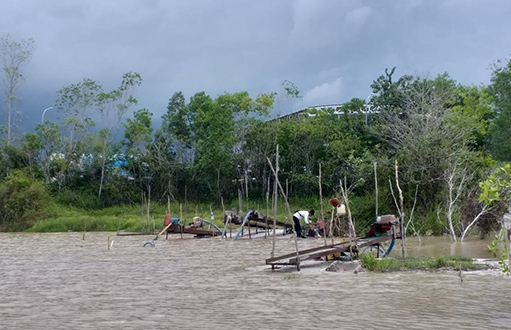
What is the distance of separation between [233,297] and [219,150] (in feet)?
82.1

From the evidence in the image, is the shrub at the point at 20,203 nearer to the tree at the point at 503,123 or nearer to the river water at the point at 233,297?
the river water at the point at 233,297

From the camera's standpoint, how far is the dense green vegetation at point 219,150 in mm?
27391

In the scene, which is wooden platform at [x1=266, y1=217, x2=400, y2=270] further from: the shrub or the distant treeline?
the shrub

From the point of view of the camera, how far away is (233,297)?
27.9ft

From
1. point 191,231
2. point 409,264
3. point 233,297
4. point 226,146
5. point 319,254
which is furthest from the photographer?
point 226,146

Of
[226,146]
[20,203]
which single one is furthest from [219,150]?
[20,203]

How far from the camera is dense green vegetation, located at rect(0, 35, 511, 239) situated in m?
27.4

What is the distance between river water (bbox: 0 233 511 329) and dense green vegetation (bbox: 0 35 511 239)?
13604 mm

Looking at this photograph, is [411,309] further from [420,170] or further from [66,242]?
[66,242]

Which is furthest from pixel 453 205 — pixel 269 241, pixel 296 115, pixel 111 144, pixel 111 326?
pixel 111 144

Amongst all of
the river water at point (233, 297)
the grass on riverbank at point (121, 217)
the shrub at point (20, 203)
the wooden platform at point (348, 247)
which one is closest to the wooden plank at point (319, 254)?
the wooden platform at point (348, 247)

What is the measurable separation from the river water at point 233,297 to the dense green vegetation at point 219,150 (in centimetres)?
1360

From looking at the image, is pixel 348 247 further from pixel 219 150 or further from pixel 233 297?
pixel 219 150

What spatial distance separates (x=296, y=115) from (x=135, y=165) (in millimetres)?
10780
